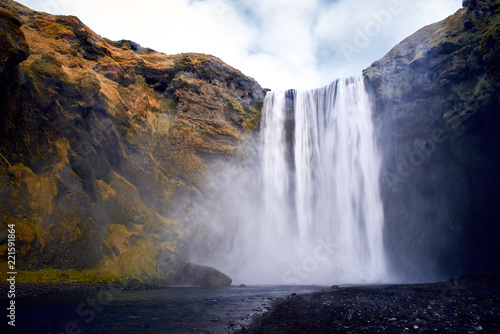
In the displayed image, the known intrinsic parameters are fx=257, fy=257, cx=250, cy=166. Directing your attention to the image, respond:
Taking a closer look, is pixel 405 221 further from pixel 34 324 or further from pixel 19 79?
pixel 19 79

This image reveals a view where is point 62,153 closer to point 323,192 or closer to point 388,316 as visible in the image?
point 388,316

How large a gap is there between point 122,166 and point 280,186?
71.6 feet

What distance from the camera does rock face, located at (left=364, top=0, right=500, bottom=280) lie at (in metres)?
24.7

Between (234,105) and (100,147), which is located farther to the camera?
(234,105)

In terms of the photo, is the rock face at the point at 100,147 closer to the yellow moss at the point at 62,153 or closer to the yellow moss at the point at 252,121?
the yellow moss at the point at 62,153

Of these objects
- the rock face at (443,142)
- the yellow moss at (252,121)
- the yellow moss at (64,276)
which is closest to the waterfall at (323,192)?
the yellow moss at (252,121)

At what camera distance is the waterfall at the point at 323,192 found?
3234cm

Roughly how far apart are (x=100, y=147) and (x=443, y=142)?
3582 centimetres

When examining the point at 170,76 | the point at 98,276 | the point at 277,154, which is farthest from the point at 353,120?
the point at 98,276

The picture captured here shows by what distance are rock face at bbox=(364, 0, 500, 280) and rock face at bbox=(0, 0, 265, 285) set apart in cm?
2112

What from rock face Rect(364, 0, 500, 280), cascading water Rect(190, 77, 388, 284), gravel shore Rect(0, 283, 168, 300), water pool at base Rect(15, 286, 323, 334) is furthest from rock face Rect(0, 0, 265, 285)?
rock face Rect(364, 0, 500, 280)

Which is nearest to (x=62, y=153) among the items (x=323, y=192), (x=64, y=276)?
(x=64, y=276)

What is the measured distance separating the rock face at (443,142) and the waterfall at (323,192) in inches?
88.1

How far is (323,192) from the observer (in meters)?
36.5
